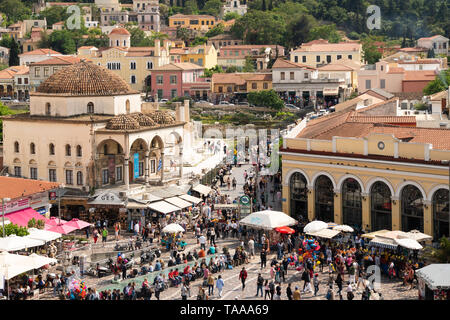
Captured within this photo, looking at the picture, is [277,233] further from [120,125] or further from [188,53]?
[188,53]

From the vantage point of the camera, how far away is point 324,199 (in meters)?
38.2

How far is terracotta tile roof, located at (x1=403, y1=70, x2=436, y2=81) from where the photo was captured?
Result: 8337cm

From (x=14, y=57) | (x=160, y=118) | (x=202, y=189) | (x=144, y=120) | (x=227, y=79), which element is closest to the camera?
(x=144, y=120)

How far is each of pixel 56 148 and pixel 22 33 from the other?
367 ft

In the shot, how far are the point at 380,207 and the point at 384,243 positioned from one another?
4.77 m

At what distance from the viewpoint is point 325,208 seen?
38.2 m

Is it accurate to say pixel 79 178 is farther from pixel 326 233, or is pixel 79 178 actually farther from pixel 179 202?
pixel 326 233

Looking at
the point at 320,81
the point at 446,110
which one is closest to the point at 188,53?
the point at 320,81

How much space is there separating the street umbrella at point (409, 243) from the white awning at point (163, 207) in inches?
538

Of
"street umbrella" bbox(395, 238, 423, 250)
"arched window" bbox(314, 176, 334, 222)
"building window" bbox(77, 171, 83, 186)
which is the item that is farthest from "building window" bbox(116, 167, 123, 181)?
"street umbrella" bbox(395, 238, 423, 250)

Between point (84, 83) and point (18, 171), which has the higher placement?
point (84, 83)

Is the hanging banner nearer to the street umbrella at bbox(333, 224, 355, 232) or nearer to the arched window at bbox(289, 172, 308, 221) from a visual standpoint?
the arched window at bbox(289, 172, 308, 221)

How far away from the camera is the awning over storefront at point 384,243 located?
31339 mm

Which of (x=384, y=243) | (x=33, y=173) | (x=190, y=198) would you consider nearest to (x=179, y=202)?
(x=190, y=198)
